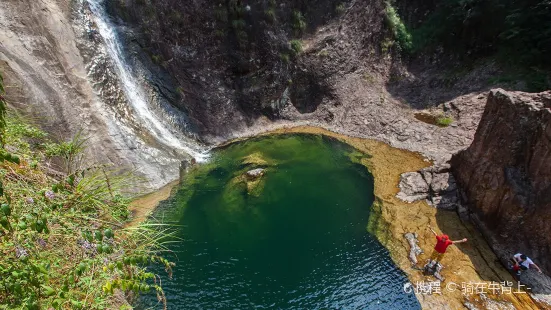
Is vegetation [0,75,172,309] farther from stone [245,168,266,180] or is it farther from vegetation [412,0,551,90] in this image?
vegetation [412,0,551,90]

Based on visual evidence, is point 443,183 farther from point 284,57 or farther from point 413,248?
point 284,57

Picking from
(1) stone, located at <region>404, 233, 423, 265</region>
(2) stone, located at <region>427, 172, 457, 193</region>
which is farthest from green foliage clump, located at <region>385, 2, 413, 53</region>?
(1) stone, located at <region>404, 233, 423, 265</region>

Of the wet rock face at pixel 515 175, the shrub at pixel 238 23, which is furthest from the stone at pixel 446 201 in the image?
the shrub at pixel 238 23

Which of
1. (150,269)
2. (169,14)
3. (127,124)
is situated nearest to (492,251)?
(150,269)

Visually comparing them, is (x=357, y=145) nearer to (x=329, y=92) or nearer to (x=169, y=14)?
(x=329, y=92)

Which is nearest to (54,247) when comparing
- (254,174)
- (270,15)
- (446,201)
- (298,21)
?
(254,174)
